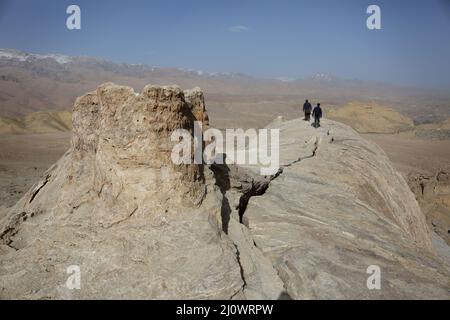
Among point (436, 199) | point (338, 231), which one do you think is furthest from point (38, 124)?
point (338, 231)

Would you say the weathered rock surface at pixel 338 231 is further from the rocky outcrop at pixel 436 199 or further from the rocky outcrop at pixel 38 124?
the rocky outcrop at pixel 38 124

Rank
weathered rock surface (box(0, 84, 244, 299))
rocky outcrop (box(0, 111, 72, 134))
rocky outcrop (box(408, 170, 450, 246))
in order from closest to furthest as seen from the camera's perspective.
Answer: weathered rock surface (box(0, 84, 244, 299)), rocky outcrop (box(408, 170, 450, 246)), rocky outcrop (box(0, 111, 72, 134))

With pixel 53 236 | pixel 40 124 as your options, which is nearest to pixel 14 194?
pixel 53 236

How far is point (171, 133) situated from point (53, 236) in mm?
1197

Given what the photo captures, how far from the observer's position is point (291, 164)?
18.2 feet

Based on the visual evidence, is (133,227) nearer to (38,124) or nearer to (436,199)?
(436,199)

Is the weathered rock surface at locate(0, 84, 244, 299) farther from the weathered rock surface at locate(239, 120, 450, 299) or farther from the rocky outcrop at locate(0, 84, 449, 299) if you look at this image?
the weathered rock surface at locate(239, 120, 450, 299)

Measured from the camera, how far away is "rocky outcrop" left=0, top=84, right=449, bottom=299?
8.70ft

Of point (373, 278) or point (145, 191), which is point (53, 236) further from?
point (373, 278)

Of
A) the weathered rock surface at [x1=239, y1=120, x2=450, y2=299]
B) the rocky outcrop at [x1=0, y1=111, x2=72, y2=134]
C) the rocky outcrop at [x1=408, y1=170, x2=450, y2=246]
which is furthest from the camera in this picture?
the rocky outcrop at [x1=0, y1=111, x2=72, y2=134]

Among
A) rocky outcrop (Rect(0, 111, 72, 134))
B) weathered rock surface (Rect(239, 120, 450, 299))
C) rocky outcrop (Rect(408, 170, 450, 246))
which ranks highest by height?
rocky outcrop (Rect(0, 111, 72, 134))

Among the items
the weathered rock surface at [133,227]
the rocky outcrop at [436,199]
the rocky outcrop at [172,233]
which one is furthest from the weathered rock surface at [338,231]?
the rocky outcrop at [436,199]

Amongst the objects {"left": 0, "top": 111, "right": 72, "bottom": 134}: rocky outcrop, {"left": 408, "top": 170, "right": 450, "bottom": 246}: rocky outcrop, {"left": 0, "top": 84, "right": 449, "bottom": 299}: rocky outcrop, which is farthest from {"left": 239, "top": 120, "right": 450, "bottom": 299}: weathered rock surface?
{"left": 0, "top": 111, "right": 72, "bottom": 134}: rocky outcrop

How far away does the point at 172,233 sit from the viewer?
9.48 feet
